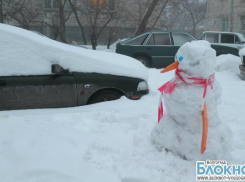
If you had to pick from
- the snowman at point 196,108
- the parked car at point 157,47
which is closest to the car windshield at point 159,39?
the parked car at point 157,47

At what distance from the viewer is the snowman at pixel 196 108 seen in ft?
8.71

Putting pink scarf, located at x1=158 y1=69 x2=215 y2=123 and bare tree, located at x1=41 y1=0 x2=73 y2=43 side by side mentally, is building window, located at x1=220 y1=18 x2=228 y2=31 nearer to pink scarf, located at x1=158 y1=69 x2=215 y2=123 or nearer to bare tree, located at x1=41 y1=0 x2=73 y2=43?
bare tree, located at x1=41 y1=0 x2=73 y2=43

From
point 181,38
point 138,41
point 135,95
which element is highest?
point 181,38

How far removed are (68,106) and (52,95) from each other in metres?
0.29

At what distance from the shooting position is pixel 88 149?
285 centimetres

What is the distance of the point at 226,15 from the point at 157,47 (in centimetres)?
1726

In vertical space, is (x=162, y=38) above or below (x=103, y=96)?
above

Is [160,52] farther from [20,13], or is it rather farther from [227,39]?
[20,13]

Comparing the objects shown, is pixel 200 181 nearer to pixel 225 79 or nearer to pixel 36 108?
pixel 36 108

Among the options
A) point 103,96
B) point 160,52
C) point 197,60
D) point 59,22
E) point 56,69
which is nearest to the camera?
point 197,60

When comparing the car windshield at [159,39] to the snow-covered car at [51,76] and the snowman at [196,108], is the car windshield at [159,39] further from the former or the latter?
the snowman at [196,108]

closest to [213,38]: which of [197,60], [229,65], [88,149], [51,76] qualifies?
[229,65]

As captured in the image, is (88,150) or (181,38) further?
(181,38)

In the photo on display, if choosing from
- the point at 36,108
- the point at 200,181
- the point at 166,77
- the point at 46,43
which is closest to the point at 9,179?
the point at 200,181
